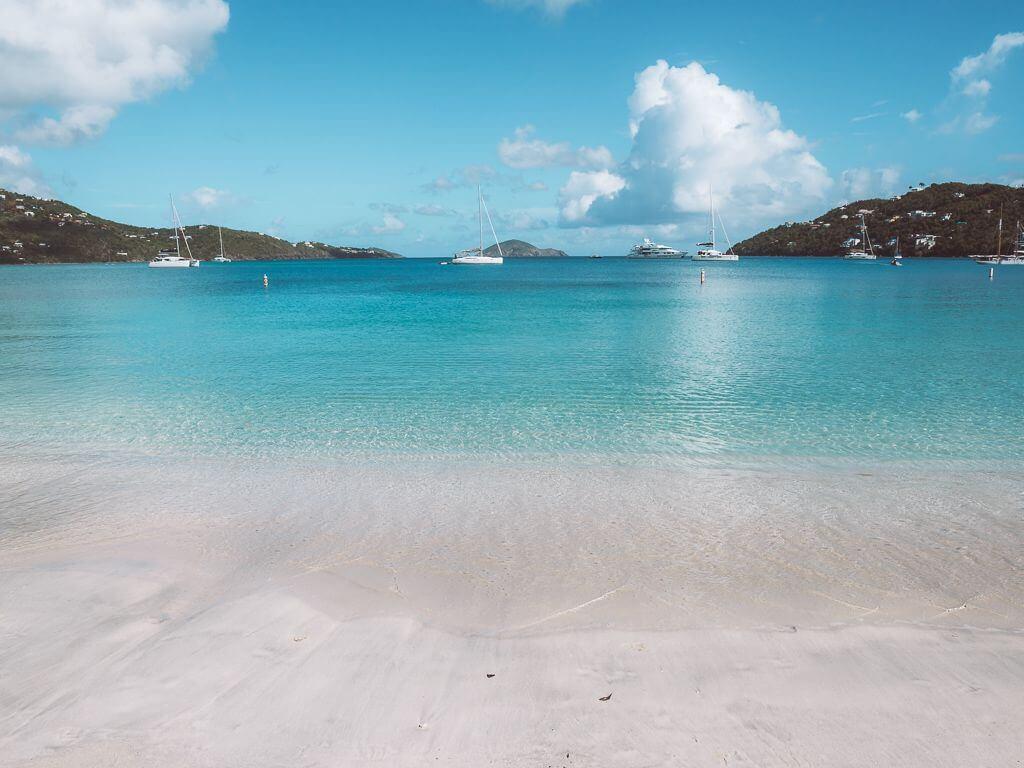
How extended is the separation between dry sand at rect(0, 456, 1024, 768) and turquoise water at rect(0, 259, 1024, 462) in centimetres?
288

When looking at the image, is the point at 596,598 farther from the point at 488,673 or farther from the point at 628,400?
the point at 628,400

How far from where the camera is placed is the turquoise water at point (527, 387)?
1433cm

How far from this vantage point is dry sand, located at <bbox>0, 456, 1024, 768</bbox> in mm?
4930

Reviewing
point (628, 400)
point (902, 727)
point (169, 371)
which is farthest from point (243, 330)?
point (902, 727)

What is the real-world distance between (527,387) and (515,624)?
544 inches

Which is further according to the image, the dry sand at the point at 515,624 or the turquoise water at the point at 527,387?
the turquoise water at the point at 527,387

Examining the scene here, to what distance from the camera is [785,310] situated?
50406 mm

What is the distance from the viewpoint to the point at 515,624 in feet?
21.9

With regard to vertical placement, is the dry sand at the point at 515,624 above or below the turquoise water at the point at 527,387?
below

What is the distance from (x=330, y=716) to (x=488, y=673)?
1.44 meters

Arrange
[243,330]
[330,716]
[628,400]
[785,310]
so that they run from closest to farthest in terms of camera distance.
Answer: [330,716] → [628,400] → [243,330] → [785,310]

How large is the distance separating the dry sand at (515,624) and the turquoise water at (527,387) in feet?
9.44

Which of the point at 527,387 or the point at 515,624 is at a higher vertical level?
Answer: the point at 527,387

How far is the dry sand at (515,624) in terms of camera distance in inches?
194
